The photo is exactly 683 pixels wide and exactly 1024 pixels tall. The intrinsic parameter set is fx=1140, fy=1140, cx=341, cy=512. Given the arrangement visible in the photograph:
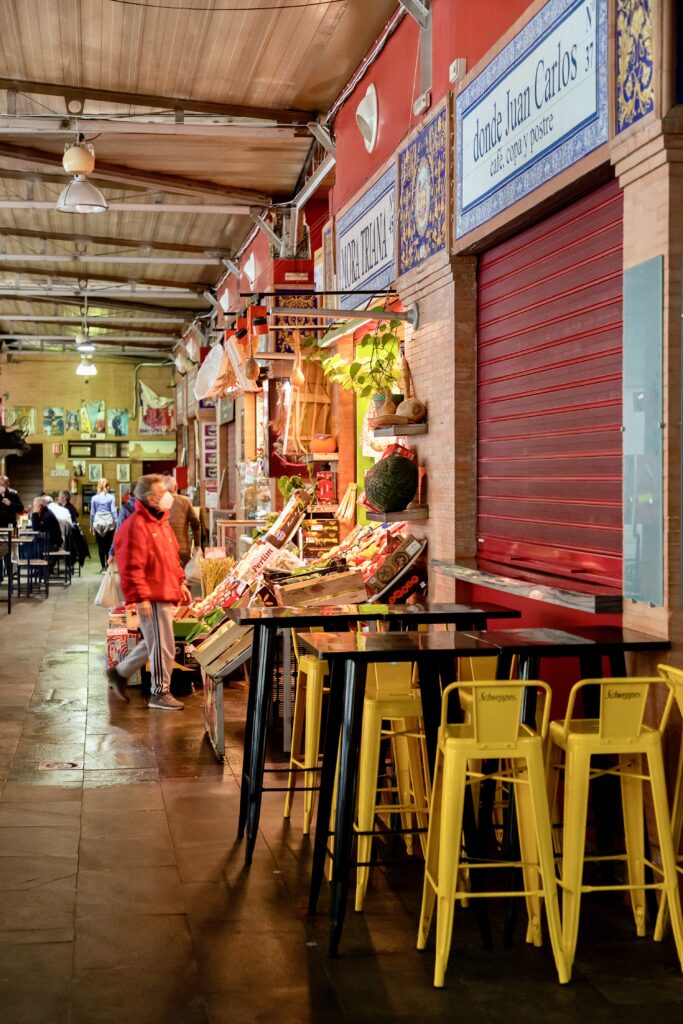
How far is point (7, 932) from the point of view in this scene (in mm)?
3857

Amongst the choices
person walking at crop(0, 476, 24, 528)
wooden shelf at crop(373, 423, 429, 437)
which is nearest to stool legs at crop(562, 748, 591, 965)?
wooden shelf at crop(373, 423, 429, 437)

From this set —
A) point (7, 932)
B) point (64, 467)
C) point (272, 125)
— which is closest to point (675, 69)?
point (7, 932)

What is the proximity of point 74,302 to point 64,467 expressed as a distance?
294 inches

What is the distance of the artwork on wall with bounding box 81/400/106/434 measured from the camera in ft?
83.3

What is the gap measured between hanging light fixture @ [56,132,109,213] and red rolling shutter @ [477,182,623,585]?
4359mm

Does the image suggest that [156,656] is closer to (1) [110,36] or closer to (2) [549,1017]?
(1) [110,36]

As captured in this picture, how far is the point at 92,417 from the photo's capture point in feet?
83.5

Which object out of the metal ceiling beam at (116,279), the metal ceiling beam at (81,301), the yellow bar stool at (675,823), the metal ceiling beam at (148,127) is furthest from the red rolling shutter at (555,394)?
the metal ceiling beam at (81,301)

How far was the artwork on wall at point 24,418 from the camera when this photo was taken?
2494 cm

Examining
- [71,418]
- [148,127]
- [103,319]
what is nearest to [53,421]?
[71,418]

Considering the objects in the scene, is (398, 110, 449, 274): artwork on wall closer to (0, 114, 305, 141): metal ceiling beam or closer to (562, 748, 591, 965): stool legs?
(0, 114, 305, 141): metal ceiling beam

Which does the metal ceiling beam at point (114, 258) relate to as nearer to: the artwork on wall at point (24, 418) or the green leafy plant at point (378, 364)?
the green leafy plant at point (378, 364)

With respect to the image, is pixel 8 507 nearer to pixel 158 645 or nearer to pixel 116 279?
pixel 116 279

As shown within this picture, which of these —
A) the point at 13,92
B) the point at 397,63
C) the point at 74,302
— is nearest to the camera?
the point at 397,63
